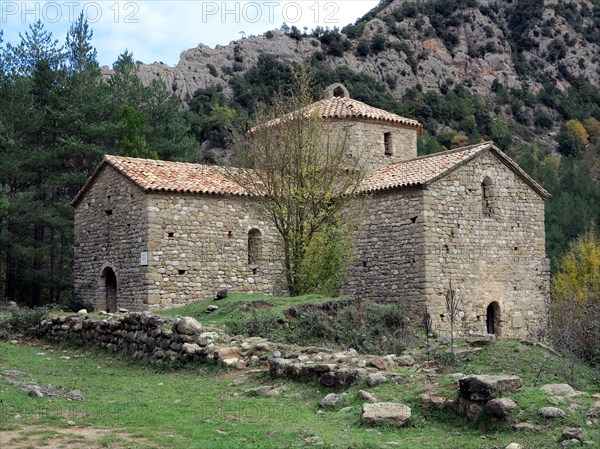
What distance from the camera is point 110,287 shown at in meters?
26.2

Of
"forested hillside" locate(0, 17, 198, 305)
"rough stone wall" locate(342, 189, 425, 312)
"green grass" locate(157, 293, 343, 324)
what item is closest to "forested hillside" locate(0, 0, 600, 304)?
"forested hillside" locate(0, 17, 198, 305)

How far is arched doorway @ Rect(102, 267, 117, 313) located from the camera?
1019 inches

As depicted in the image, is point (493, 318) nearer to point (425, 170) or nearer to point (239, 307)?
point (425, 170)

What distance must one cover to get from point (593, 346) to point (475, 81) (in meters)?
71.7

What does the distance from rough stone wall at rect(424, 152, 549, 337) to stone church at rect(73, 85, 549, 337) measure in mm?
35

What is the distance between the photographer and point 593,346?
17.0 metres

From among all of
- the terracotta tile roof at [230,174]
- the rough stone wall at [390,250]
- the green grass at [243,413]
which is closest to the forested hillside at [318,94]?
the terracotta tile roof at [230,174]

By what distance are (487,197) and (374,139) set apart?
5.26 m

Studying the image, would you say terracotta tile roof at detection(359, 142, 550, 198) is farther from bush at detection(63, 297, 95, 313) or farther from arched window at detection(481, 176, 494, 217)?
bush at detection(63, 297, 95, 313)

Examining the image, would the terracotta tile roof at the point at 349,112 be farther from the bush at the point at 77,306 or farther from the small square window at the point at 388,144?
the bush at the point at 77,306

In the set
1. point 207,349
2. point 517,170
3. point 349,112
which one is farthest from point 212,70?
point 207,349

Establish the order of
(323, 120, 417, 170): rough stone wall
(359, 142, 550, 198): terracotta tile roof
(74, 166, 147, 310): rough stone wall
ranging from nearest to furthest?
(359, 142, 550, 198): terracotta tile roof
(74, 166, 147, 310): rough stone wall
(323, 120, 417, 170): rough stone wall

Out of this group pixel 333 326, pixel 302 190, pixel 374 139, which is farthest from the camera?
pixel 374 139

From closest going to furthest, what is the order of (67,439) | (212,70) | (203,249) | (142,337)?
1. (67,439)
2. (142,337)
3. (203,249)
4. (212,70)
